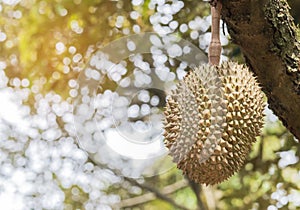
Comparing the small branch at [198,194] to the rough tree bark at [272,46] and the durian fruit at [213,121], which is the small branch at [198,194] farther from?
the durian fruit at [213,121]

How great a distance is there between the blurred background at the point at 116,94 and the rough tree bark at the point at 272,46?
1021 mm

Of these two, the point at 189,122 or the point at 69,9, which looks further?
the point at 69,9

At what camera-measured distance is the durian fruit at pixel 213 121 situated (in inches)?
36.2

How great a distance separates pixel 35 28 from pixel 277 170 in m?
1.23

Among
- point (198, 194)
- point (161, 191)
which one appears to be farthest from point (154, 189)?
point (198, 194)

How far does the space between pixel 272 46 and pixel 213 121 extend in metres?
0.23

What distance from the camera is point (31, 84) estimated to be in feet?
8.51

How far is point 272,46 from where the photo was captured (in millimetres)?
1056

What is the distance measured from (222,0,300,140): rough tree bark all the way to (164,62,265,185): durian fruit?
0.09 meters

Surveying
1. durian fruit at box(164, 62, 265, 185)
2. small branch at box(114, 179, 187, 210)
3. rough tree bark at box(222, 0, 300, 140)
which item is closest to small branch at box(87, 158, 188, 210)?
small branch at box(114, 179, 187, 210)

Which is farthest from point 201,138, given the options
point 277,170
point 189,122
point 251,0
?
point 277,170

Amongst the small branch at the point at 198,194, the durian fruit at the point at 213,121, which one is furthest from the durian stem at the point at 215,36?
the small branch at the point at 198,194

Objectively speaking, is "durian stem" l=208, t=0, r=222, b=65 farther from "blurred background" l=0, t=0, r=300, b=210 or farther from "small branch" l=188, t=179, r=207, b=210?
"small branch" l=188, t=179, r=207, b=210

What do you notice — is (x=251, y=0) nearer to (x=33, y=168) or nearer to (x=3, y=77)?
(x=3, y=77)
